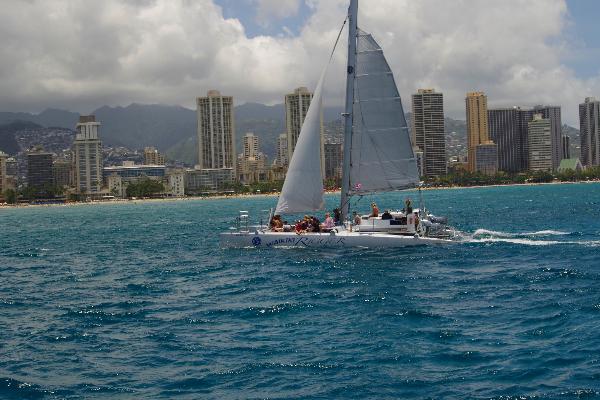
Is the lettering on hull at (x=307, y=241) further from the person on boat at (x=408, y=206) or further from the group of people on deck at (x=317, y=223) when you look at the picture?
the person on boat at (x=408, y=206)

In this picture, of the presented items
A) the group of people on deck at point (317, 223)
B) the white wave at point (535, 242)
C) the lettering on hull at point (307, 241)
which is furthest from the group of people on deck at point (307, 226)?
the white wave at point (535, 242)

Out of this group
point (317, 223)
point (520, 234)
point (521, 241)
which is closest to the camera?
point (317, 223)

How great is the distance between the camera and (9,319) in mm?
23938

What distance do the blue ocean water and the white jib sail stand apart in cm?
500

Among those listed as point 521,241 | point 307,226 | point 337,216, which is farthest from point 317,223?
point 521,241

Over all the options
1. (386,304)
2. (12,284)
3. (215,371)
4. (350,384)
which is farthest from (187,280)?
(350,384)

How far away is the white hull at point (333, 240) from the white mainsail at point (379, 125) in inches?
143

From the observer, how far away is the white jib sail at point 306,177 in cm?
4097

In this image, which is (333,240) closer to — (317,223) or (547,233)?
(317,223)

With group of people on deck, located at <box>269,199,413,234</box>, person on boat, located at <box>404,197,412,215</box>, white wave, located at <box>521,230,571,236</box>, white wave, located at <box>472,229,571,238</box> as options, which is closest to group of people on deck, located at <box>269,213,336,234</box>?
group of people on deck, located at <box>269,199,413,234</box>

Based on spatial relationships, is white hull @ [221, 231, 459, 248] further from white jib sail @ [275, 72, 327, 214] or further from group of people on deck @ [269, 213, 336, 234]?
white jib sail @ [275, 72, 327, 214]

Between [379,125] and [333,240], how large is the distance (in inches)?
286

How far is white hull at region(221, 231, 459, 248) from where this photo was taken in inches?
1473

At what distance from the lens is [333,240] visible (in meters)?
38.0
